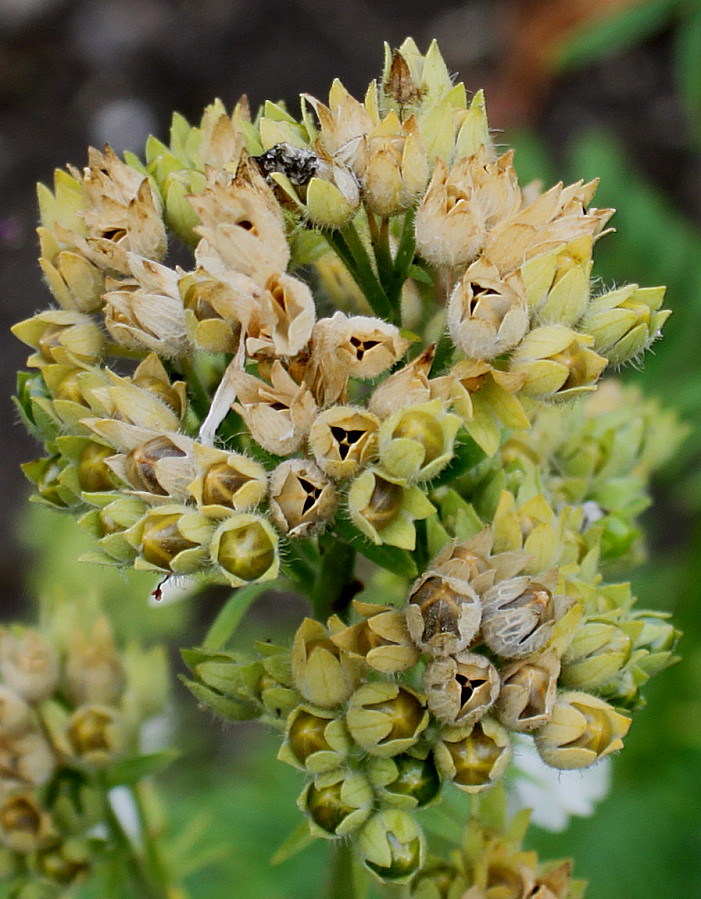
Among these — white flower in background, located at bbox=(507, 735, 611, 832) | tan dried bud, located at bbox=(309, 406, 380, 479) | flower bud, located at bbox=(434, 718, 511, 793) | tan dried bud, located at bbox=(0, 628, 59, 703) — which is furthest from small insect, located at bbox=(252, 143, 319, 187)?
white flower in background, located at bbox=(507, 735, 611, 832)

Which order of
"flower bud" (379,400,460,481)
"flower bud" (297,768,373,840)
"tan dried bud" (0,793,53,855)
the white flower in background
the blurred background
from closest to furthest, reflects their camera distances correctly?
"flower bud" (379,400,460,481), "flower bud" (297,768,373,840), "tan dried bud" (0,793,53,855), the white flower in background, the blurred background

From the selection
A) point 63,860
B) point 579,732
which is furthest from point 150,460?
point 63,860

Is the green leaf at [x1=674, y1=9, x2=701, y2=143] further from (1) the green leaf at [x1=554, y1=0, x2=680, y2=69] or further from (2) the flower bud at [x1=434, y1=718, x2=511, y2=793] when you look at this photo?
(2) the flower bud at [x1=434, y1=718, x2=511, y2=793]

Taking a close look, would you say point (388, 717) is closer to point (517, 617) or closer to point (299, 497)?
point (517, 617)

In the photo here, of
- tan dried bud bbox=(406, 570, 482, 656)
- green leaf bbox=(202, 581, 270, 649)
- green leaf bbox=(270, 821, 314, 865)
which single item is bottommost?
green leaf bbox=(270, 821, 314, 865)

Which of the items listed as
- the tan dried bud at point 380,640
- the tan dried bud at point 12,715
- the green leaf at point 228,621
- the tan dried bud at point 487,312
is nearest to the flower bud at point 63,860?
the tan dried bud at point 12,715

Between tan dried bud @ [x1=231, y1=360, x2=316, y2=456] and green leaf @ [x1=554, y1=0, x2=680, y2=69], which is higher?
green leaf @ [x1=554, y1=0, x2=680, y2=69]
